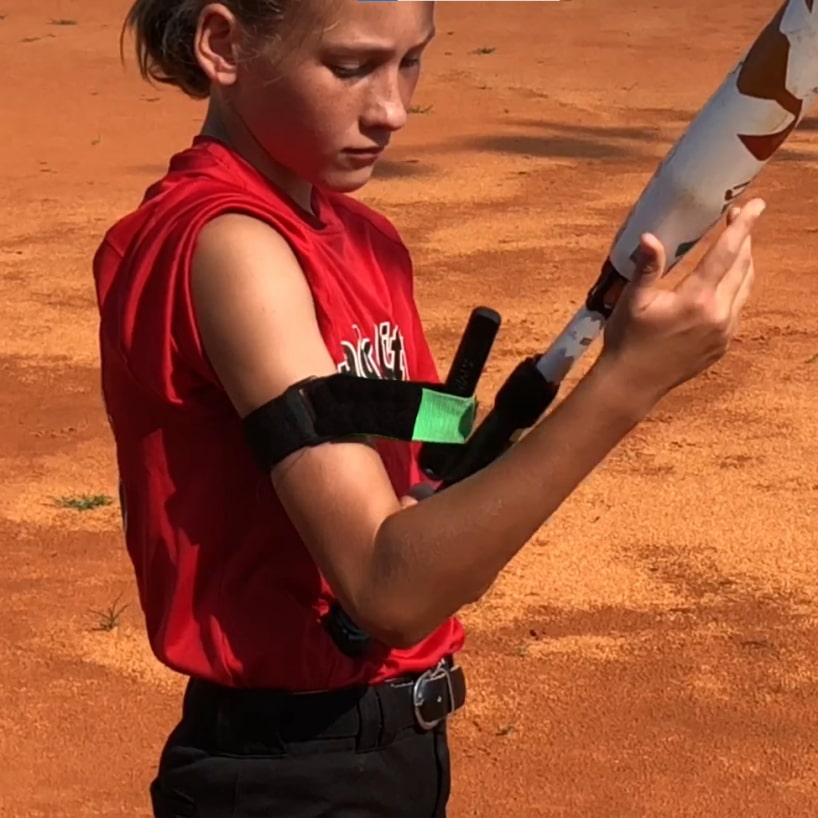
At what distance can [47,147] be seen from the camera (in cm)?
1367

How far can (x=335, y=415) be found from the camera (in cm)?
180

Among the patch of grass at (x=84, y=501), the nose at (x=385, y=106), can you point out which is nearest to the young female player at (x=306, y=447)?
the nose at (x=385, y=106)

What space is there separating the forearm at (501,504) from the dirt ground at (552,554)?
9.12 feet

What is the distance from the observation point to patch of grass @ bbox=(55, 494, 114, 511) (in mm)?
6359

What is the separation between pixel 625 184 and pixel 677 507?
19.1 ft

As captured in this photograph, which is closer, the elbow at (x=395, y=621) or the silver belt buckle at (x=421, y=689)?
the elbow at (x=395, y=621)

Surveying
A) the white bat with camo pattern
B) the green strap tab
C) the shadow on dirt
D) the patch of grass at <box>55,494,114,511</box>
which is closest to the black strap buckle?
the green strap tab

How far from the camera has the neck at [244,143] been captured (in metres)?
2.05

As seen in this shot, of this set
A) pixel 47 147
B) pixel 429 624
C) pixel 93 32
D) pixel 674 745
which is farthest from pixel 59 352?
pixel 93 32

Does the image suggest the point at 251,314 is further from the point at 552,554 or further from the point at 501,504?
the point at 552,554

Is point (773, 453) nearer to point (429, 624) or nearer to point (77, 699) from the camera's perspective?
point (77, 699)

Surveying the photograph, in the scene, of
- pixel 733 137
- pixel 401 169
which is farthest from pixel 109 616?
pixel 401 169

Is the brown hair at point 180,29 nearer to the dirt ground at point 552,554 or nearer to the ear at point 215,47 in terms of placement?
the ear at point 215,47

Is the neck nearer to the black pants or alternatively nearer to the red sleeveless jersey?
the red sleeveless jersey
